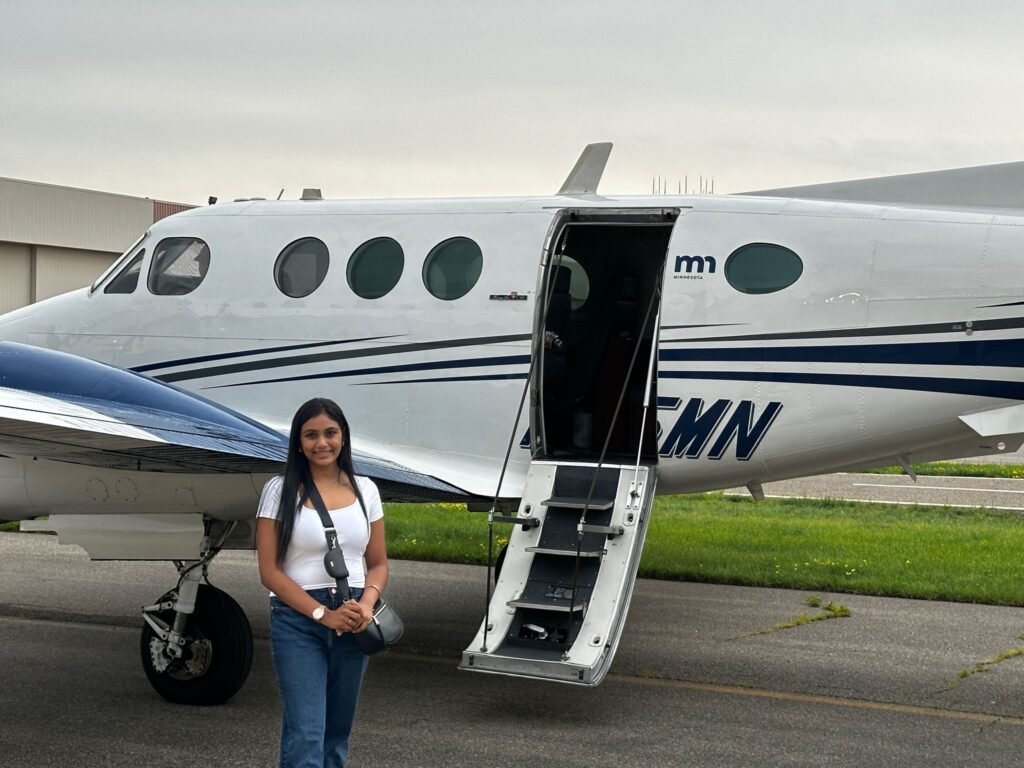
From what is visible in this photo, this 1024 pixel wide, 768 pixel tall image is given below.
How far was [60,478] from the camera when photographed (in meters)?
7.88

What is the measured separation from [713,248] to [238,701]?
4.47m

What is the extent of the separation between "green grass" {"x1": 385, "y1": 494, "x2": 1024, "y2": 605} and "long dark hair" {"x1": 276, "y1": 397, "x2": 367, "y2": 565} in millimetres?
8272

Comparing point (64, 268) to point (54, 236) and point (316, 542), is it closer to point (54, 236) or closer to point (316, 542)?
point (54, 236)

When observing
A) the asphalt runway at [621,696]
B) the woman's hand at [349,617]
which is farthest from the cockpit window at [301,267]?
the woman's hand at [349,617]

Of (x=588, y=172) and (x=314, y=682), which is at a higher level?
(x=588, y=172)

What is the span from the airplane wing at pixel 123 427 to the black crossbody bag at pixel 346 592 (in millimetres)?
2083

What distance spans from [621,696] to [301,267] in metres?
4.11

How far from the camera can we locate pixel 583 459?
951 cm

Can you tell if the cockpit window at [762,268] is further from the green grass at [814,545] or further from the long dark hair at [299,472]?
the green grass at [814,545]

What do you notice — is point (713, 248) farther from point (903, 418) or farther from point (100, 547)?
point (100, 547)

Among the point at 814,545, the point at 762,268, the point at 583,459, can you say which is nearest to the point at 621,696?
the point at 583,459

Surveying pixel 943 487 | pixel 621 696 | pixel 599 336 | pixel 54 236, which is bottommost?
pixel 621 696

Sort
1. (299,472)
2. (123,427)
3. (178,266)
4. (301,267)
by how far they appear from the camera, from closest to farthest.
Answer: (299,472), (123,427), (301,267), (178,266)

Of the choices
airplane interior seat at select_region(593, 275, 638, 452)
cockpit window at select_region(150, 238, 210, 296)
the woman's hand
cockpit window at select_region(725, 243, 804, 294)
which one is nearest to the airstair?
airplane interior seat at select_region(593, 275, 638, 452)
